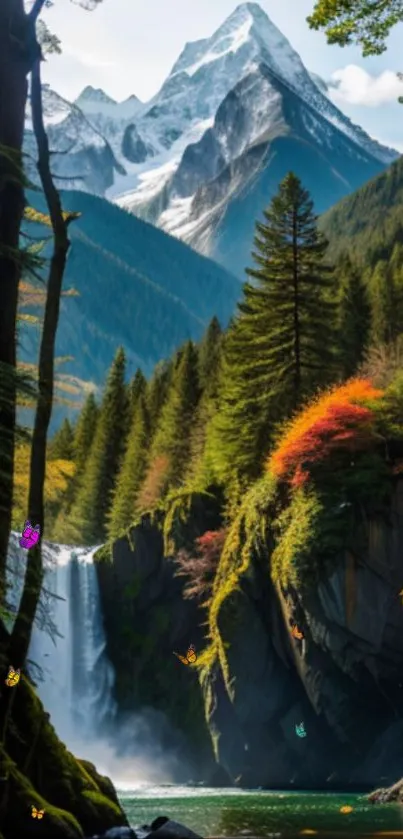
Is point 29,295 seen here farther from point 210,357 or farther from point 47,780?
A: point 210,357

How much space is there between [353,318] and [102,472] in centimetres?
2040

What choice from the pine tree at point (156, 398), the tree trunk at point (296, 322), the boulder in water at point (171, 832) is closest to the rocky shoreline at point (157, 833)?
the boulder in water at point (171, 832)

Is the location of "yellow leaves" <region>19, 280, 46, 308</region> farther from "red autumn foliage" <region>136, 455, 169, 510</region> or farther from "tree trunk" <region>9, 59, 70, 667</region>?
"red autumn foliage" <region>136, 455, 169, 510</region>

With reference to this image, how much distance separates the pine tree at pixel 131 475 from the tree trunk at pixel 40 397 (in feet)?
155

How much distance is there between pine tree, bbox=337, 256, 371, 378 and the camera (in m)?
58.8

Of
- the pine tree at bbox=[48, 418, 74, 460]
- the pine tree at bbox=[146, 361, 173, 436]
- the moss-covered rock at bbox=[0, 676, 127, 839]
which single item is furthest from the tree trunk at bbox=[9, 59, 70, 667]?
the pine tree at bbox=[48, 418, 74, 460]

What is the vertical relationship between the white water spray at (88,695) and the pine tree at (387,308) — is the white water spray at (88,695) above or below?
below

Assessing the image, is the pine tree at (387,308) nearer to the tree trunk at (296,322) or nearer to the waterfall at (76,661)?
the tree trunk at (296,322)

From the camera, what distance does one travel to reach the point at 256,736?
3666 cm

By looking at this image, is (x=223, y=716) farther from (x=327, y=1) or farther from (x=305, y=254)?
(x=327, y=1)

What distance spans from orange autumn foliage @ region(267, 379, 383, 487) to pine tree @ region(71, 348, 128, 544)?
34.3 metres

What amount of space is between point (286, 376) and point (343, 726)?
13289 millimetres

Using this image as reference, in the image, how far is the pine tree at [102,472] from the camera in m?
68.6

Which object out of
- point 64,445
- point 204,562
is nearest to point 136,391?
point 64,445
